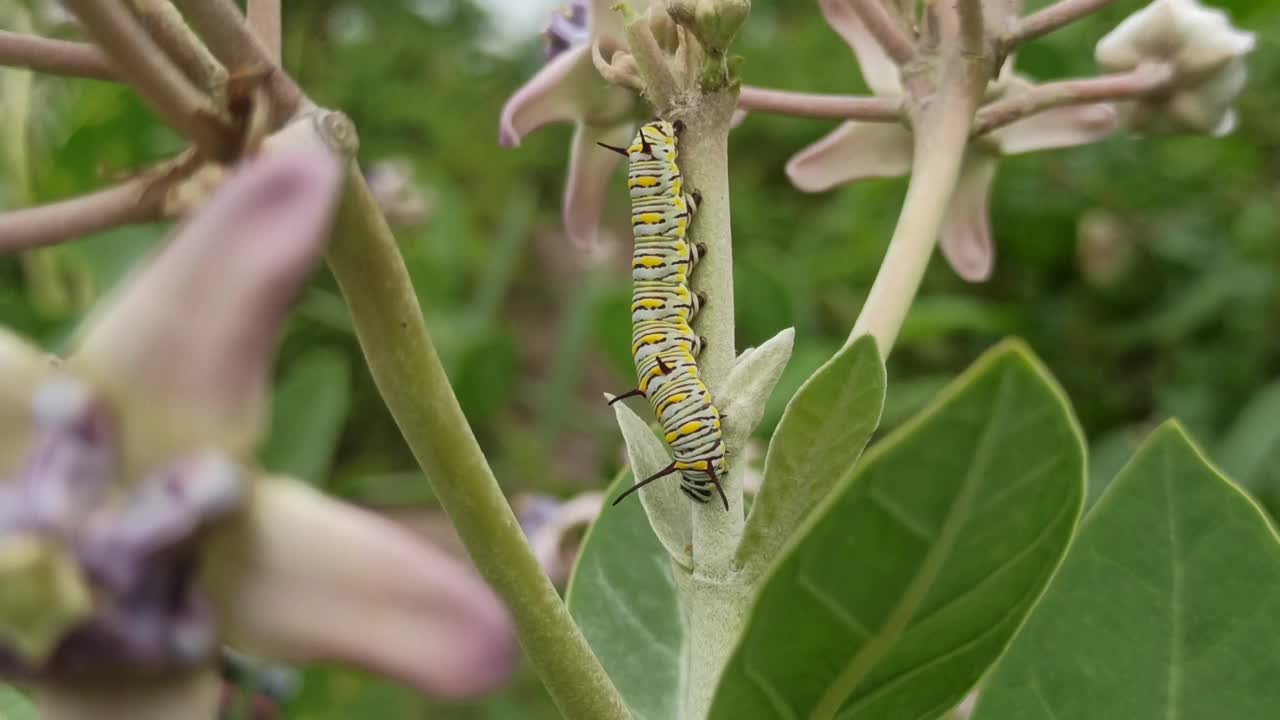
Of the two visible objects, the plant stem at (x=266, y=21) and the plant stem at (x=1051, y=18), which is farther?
the plant stem at (x=1051, y=18)

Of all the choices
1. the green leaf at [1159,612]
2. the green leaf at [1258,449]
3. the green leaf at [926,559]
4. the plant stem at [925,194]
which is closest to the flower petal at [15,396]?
the green leaf at [926,559]

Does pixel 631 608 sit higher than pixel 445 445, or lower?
lower

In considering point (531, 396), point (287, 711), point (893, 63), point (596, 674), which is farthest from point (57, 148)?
point (596, 674)

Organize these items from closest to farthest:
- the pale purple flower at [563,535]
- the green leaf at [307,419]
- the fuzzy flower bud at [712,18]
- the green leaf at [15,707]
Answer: the fuzzy flower bud at [712,18], the green leaf at [15,707], the pale purple flower at [563,535], the green leaf at [307,419]

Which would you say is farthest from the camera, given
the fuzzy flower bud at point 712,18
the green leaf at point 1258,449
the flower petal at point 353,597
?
the green leaf at point 1258,449

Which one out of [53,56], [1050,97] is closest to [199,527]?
[53,56]

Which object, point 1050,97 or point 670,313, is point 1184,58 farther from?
point 670,313

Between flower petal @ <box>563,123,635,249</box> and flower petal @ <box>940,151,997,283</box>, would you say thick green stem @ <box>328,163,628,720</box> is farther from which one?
flower petal @ <box>940,151,997,283</box>

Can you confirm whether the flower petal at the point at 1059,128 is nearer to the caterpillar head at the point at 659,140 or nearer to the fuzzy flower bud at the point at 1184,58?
the fuzzy flower bud at the point at 1184,58
